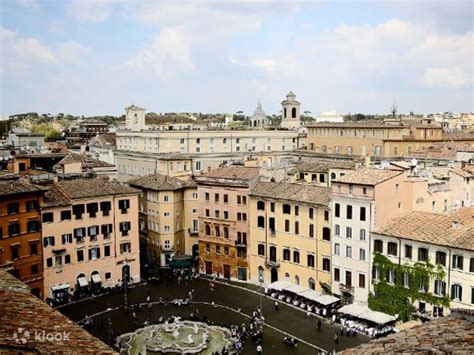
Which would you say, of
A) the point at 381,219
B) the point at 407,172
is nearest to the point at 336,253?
the point at 381,219

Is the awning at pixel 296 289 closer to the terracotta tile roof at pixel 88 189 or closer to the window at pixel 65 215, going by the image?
the terracotta tile roof at pixel 88 189

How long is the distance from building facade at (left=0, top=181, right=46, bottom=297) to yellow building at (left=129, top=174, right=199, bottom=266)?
1704cm

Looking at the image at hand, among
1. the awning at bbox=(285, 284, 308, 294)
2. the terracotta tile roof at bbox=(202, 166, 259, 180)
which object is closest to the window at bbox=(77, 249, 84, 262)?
the terracotta tile roof at bbox=(202, 166, 259, 180)

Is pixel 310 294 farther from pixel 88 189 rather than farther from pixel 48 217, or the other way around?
pixel 48 217

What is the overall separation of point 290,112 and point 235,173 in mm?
63333

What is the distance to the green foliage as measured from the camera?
4638cm

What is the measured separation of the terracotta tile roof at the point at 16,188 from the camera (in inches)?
2113

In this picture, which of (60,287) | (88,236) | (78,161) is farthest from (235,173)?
(78,161)

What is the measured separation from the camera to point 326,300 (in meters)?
52.6

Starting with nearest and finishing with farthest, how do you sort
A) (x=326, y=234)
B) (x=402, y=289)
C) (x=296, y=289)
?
(x=402, y=289), (x=296, y=289), (x=326, y=234)

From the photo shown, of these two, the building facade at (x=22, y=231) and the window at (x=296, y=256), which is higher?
the building facade at (x=22, y=231)

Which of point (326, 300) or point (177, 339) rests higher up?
point (326, 300)

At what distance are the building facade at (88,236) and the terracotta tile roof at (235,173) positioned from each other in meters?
10.2

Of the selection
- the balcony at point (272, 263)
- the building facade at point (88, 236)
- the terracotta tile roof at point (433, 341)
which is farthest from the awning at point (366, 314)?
the terracotta tile roof at point (433, 341)
